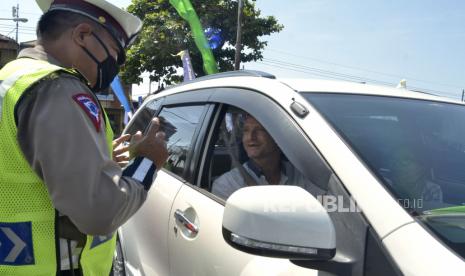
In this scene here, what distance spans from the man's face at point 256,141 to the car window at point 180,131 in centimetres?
44

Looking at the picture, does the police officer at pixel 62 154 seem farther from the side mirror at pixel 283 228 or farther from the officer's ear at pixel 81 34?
the side mirror at pixel 283 228

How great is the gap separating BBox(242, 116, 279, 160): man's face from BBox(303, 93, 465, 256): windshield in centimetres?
34

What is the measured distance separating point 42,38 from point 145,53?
58.8ft

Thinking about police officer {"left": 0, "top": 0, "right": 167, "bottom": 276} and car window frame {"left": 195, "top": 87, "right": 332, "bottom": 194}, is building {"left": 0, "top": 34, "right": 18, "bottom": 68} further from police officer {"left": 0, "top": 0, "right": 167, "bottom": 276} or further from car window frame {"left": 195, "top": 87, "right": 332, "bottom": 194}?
police officer {"left": 0, "top": 0, "right": 167, "bottom": 276}

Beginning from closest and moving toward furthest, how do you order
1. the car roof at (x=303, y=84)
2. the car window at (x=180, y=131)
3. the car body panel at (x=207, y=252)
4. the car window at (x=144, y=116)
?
1. the car body panel at (x=207, y=252)
2. the car roof at (x=303, y=84)
3. the car window at (x=180, y=131)
4. the car window at (x=144, y=116)

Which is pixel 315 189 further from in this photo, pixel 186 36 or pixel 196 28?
pixel 186 36

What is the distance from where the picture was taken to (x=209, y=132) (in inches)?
93.7

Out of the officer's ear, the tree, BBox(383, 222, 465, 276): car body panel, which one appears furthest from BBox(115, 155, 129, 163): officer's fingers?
the tree

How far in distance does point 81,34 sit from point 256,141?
37.6 inches

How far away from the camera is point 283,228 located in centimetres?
121

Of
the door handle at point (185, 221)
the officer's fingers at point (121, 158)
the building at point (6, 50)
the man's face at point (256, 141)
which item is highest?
the building at point (6, 50)

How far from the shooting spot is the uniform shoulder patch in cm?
133

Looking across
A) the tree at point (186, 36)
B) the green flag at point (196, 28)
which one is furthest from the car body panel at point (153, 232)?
the tree at point (186, 36)

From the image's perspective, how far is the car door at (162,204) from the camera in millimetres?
2475
